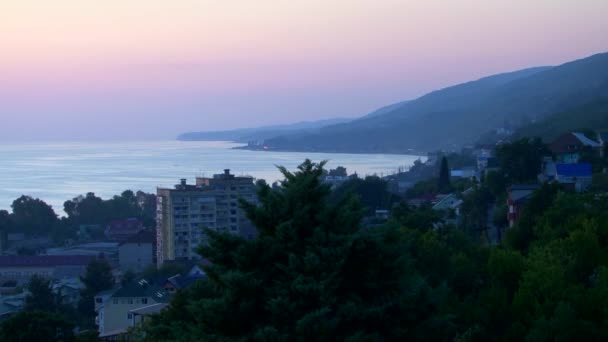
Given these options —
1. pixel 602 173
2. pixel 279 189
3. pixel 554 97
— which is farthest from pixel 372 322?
pixel 554 97

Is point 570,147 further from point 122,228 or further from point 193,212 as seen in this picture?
point 122,228

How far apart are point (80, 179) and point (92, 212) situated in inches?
871

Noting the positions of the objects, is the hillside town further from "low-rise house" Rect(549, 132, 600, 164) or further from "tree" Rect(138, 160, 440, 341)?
"tree" Rect(138, 160, 440, 341)

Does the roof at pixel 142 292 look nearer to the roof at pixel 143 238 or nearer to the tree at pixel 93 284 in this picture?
the tree at pixel 93 284

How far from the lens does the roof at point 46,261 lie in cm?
2353

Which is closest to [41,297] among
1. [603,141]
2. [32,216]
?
[603,141]

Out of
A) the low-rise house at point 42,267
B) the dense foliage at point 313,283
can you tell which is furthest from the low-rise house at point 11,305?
the dense foliage at point 313,283

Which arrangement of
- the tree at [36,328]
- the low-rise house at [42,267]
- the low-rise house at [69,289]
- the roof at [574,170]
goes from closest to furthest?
the tree at [36,328], the roof at [574,170], the low-rise house at [69,289], the low-rise house at [42,267]

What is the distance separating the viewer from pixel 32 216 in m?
32.4

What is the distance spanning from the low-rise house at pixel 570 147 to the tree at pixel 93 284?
8826 mm

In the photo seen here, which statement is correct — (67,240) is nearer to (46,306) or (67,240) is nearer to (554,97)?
(46,306)

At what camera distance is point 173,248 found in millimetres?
24453

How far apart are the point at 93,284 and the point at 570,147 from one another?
31.2ft

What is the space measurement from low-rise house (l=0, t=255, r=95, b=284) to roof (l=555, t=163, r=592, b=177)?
1175 centimetres
